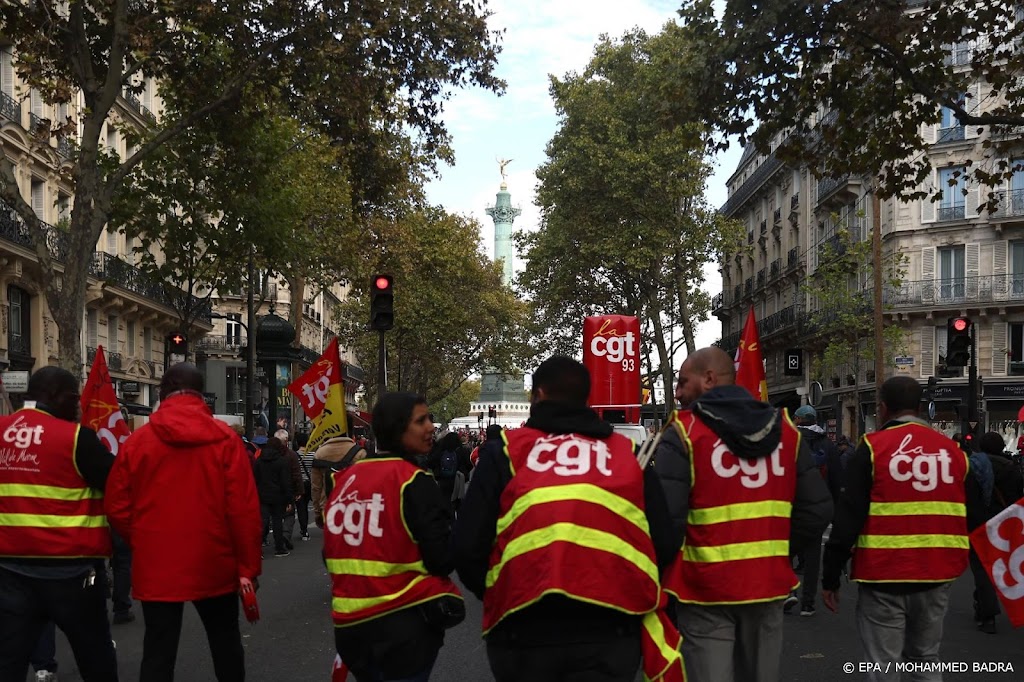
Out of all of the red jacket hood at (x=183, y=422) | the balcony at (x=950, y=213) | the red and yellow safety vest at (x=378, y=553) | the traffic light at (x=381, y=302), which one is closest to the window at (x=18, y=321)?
the traffic light at (x=381, y=302)

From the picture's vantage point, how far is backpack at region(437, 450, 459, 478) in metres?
14.9

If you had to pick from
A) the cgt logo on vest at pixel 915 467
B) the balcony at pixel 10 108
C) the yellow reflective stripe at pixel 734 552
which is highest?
the balcony at pixel 10 108

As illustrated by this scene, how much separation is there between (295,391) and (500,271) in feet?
159

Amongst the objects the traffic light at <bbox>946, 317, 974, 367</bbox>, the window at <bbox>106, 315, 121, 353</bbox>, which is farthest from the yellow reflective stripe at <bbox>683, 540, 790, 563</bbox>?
the window at <bbox>106, 315, 121, 353</bbox>

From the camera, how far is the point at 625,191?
1753 inches

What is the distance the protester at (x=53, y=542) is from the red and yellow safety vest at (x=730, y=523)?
8.98 ft

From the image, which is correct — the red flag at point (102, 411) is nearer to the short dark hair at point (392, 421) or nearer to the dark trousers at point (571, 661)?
the short dark hair at point (392, 421)

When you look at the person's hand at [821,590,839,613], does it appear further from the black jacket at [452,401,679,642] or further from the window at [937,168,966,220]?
the window at [937,168,966,220]

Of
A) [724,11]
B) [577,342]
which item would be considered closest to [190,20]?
[724,11]

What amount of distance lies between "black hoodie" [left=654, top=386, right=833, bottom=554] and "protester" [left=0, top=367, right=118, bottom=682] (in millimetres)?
2726

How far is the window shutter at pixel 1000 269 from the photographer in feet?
134

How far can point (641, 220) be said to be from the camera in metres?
45.9

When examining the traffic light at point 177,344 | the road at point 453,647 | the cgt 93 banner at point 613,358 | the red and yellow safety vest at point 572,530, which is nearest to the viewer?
the red and yellow safety vest at point 572,530

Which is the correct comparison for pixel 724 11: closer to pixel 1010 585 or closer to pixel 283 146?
pixel 1010 585
